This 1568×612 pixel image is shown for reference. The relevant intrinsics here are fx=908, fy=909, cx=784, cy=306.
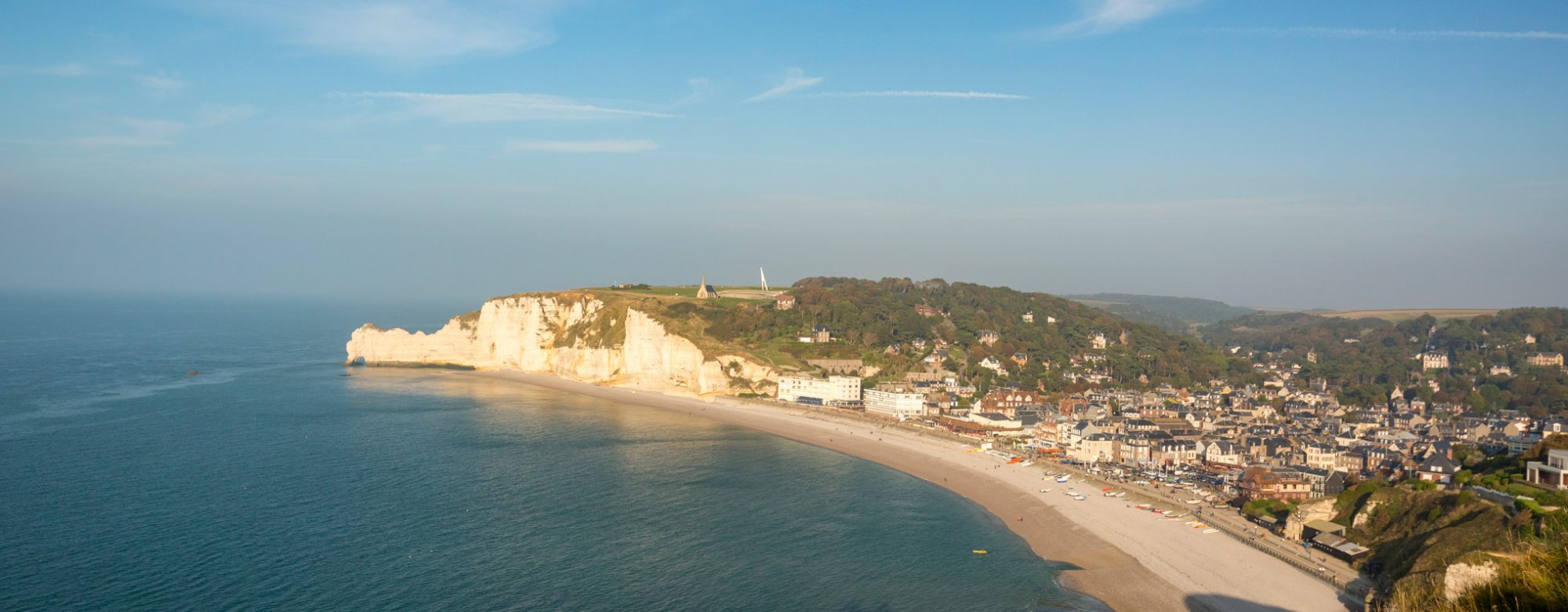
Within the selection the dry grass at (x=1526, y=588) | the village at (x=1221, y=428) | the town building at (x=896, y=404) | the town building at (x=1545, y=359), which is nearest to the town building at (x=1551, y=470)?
the village at (x=1221, y=428)

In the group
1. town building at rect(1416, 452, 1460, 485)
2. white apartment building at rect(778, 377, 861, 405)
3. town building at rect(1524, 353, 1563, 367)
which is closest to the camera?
town building at rect(1416, 452, 1460, 485)

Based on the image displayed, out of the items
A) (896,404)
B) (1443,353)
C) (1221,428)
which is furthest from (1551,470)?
(1443,353)

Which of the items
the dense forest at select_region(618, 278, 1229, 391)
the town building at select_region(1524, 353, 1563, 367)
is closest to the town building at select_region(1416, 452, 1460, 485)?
the dense forest at select_region(618, 278, 1229, 391)

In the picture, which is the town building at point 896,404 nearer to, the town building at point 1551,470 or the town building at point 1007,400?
the town building at point 1007,400

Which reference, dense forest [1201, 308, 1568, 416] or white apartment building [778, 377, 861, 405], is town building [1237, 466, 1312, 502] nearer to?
white apartment building [778, 377, 861, 405]

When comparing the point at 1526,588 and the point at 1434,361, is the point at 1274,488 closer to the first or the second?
the point at 1526,588

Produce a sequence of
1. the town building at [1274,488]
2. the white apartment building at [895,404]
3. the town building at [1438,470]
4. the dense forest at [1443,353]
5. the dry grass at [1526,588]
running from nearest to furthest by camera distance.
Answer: the dry grass at [1526,588]
the town building at [1438,470]
the town building at [1274,488]
the white apartment building at [895,404]
the dense forest at [1443,353]

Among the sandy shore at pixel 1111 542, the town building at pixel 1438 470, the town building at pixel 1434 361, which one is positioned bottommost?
the sandy shore at pixel 1111 542

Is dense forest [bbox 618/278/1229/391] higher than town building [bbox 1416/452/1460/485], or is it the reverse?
dense forest [bbox 618/278/1229/391]
